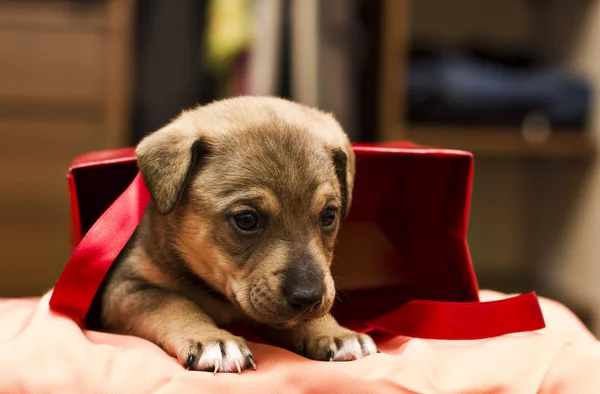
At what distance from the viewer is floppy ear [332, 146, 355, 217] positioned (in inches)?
70.3

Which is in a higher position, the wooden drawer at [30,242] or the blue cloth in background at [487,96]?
the blue cloth in background at [487,96]

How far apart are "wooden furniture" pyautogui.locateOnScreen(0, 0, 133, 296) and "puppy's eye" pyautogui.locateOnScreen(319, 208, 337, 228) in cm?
246

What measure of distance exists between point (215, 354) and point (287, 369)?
16 cm

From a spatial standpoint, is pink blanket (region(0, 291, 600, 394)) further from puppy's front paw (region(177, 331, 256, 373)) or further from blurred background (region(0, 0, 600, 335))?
blurred background (region(0, 0, 600, 335))

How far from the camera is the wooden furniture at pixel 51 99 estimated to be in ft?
12.7

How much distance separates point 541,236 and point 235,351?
3.64m

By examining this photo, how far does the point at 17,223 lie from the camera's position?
13.5 feet

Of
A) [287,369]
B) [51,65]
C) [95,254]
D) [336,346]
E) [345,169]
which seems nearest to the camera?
[287,369]

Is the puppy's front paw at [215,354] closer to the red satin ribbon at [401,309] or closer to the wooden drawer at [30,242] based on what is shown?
the red satin ribbon at [401,309]

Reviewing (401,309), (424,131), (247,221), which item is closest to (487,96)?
(424,131)

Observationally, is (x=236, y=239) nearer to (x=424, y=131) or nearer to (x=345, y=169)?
(x=345, y=169)

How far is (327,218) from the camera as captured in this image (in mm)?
1707

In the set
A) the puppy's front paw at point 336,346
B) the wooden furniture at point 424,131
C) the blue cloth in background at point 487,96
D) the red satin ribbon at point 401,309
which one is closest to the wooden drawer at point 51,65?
the wooden furniture at point 424,131

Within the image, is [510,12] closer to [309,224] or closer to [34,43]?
[34,43]
